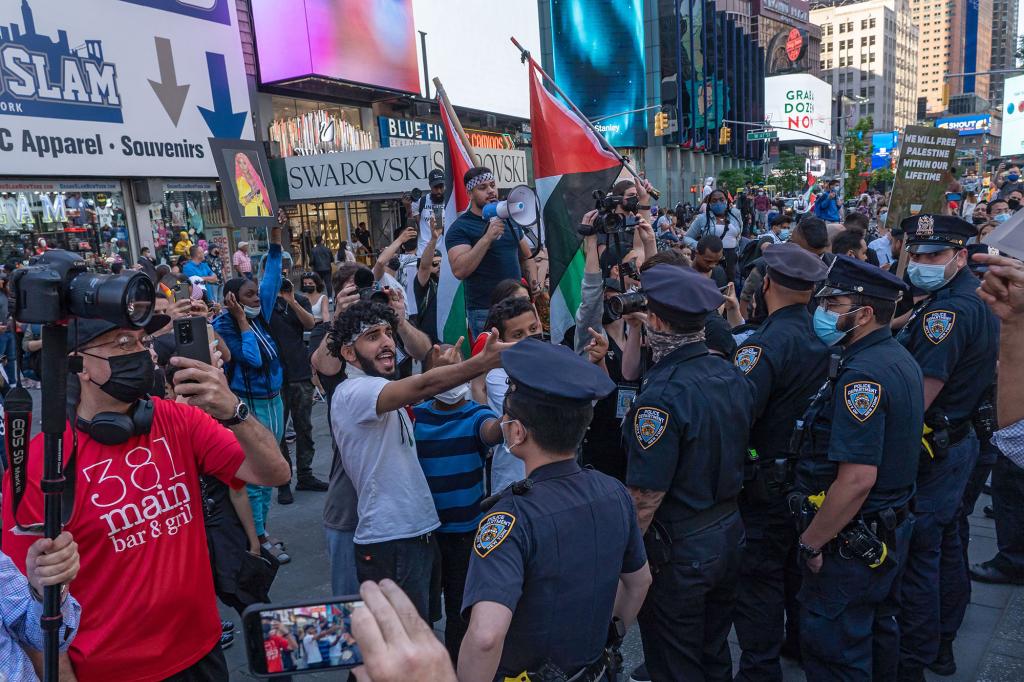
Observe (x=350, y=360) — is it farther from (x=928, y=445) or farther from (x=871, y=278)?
(x=928, y=445)

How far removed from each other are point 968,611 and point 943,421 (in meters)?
1.51

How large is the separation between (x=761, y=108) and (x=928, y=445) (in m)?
79.9

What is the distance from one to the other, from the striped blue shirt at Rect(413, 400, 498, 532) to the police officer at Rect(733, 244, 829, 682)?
1.30 m

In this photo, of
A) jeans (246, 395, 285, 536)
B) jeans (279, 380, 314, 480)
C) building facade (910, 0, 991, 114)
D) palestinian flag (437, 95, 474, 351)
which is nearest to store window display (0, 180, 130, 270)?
jeans (279, 380, 314, 480)

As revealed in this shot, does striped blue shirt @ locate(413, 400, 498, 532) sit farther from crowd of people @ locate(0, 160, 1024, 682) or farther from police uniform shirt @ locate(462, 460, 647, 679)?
police uniform shirt @ locate(462, 460, 647, 679)

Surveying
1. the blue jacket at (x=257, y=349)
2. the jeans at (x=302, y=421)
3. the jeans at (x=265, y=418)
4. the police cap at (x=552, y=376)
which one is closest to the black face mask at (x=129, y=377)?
the police cap at (x=552, y=376)

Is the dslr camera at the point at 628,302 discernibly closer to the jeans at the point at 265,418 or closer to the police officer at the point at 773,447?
the police officer at the point at 773,447

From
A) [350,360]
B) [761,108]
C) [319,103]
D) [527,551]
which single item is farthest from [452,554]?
[761,108]

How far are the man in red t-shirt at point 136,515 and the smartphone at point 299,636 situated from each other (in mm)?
924

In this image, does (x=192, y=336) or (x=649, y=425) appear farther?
(x=649, y=425)

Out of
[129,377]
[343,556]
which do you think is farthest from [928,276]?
[129,377]

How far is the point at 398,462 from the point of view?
3.12m

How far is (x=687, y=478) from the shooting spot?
2.85 m

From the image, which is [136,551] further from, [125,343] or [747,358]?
[747,358]
